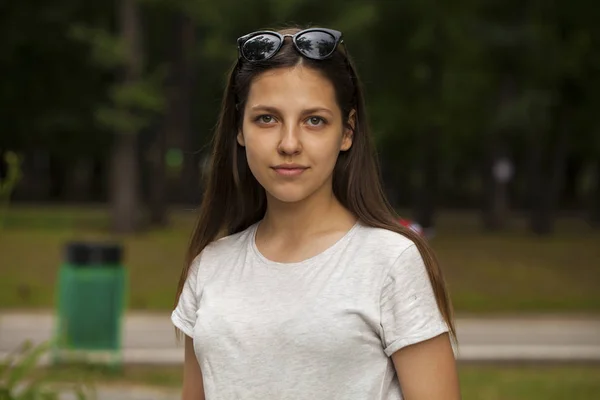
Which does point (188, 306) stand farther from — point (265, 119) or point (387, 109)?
point (387, 109)

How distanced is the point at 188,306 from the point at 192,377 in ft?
0.50

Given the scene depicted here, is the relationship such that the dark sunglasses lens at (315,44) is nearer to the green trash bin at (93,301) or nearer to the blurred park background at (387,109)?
the green trash bin at (93,301)

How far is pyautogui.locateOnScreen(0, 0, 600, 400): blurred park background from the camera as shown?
19.4 m

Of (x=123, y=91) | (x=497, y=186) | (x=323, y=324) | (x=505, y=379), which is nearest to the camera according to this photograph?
(x=323, y=324)

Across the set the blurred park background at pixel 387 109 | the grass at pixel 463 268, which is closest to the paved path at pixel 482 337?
the blurred park background at pixel 387 109

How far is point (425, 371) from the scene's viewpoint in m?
2.29

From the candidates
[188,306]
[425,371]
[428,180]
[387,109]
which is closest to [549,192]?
[428,180]

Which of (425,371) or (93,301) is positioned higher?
(425,371)

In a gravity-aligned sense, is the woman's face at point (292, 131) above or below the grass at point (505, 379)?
above

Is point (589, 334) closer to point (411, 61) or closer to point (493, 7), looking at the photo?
point (411, 61)

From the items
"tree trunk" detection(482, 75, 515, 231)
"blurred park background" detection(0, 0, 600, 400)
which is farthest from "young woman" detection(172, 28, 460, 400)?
"tree trunk" detection(482, 75, 515, 231)

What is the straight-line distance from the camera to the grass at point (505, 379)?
9.01 meters

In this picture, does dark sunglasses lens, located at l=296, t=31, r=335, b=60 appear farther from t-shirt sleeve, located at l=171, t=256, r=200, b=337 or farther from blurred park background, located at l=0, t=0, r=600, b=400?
blurred park background, located at l=0, t=0, r=600, b=400

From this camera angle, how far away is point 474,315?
53.9ft
